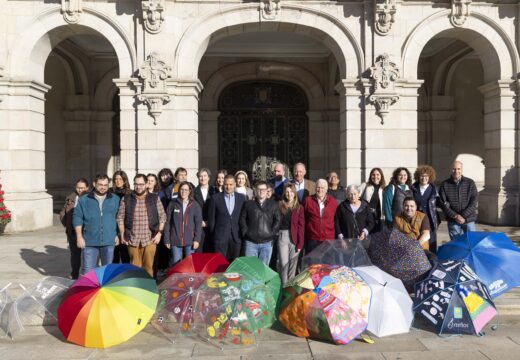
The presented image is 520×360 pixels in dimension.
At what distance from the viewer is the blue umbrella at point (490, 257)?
18.6 feet

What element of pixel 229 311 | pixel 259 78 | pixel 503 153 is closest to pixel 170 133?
pixel 259 78

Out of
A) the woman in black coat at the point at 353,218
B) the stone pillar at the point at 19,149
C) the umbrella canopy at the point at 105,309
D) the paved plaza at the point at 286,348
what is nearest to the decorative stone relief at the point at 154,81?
the stone pillar at the point at 19,149

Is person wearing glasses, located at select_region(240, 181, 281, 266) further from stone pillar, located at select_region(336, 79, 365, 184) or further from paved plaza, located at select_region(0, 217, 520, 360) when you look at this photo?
stone pillar, located at select_region(336, 79, 365, 184)

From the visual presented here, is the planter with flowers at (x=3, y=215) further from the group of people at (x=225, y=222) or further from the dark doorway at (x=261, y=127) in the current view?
the dark doorway at (x=261, y=127)

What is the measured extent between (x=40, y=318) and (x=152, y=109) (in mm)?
6553

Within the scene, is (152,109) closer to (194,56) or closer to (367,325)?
(194,56)

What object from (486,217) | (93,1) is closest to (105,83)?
(93,1)

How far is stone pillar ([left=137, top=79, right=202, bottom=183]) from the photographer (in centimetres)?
1169

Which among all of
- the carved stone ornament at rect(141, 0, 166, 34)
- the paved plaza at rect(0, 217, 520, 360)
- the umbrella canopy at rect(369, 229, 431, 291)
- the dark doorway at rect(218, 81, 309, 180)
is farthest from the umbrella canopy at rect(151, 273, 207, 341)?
the dark doorway at rect(218, 81, 309, 180)

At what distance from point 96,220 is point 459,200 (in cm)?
561

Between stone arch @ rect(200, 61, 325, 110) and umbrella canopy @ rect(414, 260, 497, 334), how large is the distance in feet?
41.6

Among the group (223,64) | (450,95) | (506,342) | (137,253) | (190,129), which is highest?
(223,64)

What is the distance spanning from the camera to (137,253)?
6.79 m

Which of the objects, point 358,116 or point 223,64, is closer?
point 358,116
